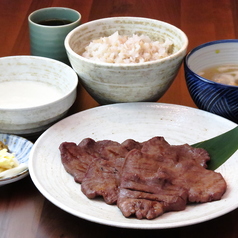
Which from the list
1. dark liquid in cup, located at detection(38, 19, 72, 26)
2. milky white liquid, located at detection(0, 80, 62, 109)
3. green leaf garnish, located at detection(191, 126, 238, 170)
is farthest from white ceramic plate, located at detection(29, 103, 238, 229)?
dark liquid in cup, located at detection(38, 19, 72, 26)

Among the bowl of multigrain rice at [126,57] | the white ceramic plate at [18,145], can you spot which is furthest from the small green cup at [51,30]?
the white ceramic plate at [18,145]

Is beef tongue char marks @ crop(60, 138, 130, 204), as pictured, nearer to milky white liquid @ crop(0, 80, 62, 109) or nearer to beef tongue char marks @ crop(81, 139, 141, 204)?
beef tongue char marks @ crop(81, 139, 141, 204)

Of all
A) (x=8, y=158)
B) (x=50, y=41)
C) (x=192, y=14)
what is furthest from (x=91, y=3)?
(x=8, y=158)

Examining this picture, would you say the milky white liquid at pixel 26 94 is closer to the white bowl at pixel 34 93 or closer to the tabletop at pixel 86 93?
the white bowl at pixel 34 93

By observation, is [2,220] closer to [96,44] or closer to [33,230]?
[33,230]

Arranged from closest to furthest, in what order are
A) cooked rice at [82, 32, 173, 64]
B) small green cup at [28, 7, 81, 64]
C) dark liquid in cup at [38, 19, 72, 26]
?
cooked rice at [82, 32, 173, 64] → small green cup at [28, 7, 81, 64] → dark liquid in cup at [38, 19, 72, 26]

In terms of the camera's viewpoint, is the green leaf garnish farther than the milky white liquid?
No

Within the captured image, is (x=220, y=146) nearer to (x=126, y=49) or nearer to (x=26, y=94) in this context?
(x=126, y=49)
